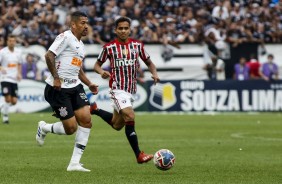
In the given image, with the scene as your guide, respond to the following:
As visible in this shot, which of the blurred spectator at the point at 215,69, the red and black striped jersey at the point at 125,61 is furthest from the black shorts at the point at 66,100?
the blurred spectator at the point at 215,69

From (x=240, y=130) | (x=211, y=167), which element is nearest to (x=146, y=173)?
(x=211, y=167)

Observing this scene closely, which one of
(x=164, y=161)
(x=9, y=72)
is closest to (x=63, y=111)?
(x=164, y=161)

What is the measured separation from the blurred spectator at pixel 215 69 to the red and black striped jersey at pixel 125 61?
20.8 metres

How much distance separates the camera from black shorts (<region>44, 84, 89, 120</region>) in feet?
43.3

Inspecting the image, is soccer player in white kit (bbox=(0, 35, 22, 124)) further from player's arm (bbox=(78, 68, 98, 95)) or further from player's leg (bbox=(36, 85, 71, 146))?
player's leg (bbox=(36, 85, 71, 146))

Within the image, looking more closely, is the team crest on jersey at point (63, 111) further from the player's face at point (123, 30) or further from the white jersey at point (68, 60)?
the player's face at point (123, 30)

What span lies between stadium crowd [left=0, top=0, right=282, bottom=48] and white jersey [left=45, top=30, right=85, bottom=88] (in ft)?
70.1

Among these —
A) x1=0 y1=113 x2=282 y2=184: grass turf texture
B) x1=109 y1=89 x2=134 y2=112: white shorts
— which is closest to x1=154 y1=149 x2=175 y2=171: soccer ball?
x1=0 y1=113 x2=282 y2=184: grass turf texture

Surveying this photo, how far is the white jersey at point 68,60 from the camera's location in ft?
43.2

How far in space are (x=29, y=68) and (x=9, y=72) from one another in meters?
7.74

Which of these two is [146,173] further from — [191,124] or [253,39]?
[253,39]

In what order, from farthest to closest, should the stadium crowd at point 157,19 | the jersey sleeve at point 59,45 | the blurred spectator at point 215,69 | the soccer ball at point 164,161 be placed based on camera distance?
the blurred spectator at point 215,69 → the stadium crowd at point 157,19 → the jersey sleeve at point 59,45 → the soccer ball at point 164,161

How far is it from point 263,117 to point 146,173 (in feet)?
59.8

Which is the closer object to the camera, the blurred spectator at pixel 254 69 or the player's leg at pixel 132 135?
the player's leg at pixel 132 135
